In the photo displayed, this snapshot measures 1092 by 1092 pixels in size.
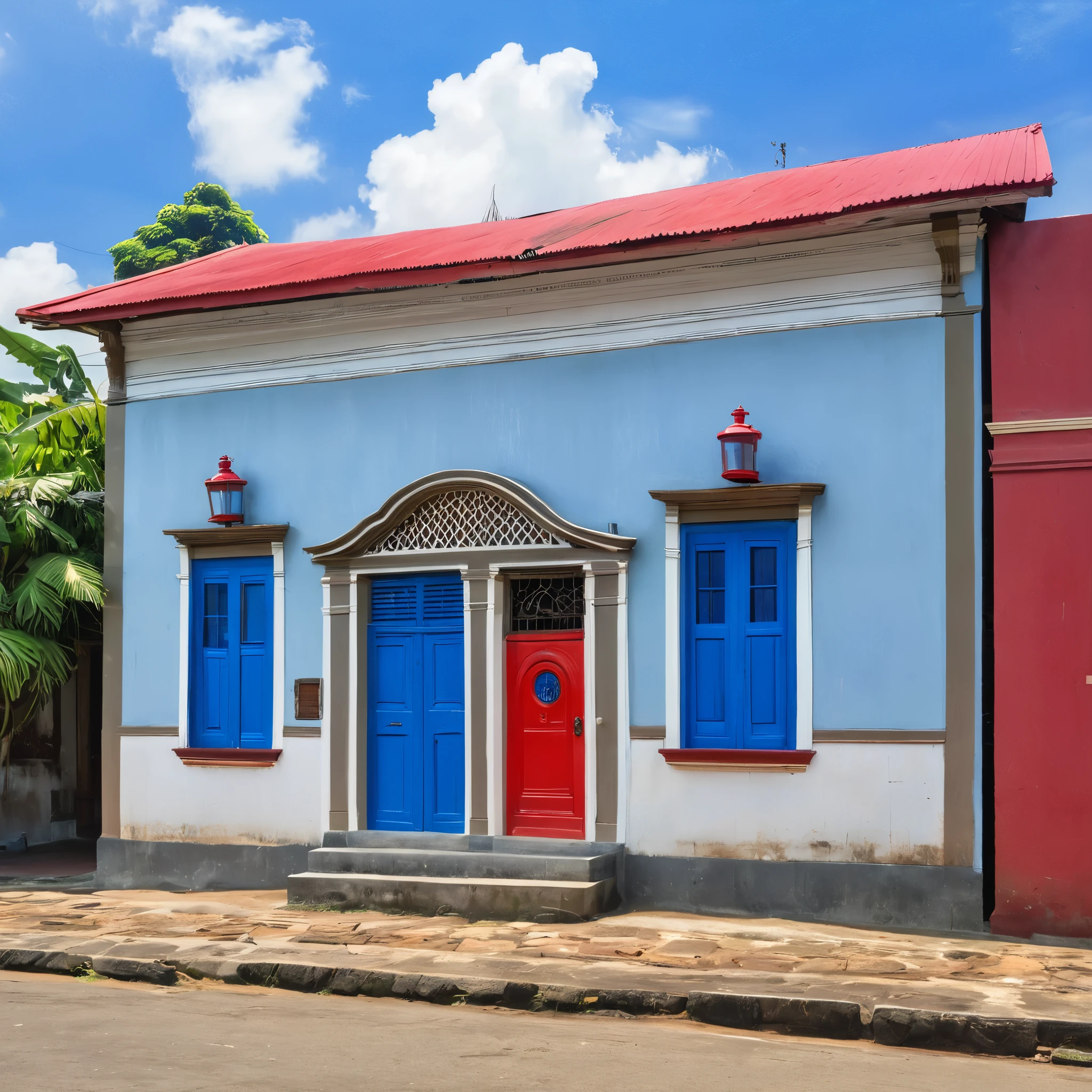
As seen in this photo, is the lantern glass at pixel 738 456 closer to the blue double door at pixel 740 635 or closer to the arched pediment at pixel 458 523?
the blue double door at pixel 740 635

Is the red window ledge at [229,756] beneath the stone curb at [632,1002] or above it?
above

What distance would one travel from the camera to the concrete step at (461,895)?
29.3 feet

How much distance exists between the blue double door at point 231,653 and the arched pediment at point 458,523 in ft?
2.64

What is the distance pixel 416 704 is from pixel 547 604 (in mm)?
1348

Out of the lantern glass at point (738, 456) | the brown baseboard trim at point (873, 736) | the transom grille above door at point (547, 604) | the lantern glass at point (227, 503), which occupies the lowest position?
the brown baseboard trim at point (873, 736)

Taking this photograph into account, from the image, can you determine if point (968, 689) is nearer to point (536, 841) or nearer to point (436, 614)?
point (536, 841)

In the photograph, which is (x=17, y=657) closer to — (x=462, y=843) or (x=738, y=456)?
(x=462, y=843)

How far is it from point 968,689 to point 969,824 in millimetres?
888

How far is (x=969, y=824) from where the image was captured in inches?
334

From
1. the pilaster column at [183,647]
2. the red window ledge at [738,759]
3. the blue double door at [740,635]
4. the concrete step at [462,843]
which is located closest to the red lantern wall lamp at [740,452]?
the blue double door at [740,635]

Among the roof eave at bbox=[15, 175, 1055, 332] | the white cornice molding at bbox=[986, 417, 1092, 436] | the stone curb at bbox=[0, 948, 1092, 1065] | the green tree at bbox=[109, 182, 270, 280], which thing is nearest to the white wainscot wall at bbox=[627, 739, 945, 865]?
the white cornice molding at bbox=[986, 417, 1092, 436]

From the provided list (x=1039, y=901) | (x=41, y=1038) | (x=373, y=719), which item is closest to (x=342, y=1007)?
(x=41, y=1038)

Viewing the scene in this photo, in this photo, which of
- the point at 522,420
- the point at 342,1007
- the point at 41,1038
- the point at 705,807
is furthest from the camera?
the point at 522,420

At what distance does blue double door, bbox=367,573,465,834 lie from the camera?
33.1 feet
